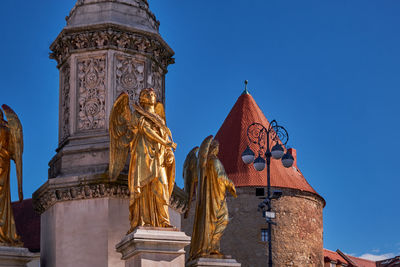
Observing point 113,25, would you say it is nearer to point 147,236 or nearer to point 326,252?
point 147,236

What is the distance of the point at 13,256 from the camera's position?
45.3ft

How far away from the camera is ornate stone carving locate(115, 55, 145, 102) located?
601 inches

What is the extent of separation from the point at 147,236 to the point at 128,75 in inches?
140

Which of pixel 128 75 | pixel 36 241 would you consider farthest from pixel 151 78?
pixel 36 241

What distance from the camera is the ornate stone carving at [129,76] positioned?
15.3 meters

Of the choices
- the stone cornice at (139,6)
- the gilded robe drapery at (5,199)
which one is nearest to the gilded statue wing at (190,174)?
the stone cornice at (139,6)

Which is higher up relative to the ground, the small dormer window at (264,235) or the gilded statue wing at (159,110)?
the small dormer window at (264,235)

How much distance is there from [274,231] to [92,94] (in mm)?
27087

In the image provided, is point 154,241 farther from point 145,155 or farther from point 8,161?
point 8,161

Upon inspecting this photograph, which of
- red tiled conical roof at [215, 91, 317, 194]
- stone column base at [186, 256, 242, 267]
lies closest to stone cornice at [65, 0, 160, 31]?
stone column base at [186, 256, 242, 267]

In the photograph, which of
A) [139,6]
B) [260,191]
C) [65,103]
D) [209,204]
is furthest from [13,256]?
[260,191]

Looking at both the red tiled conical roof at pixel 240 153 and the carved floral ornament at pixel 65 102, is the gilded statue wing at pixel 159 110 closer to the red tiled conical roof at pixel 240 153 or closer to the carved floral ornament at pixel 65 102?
the carved floral ornament at pixel 65 102

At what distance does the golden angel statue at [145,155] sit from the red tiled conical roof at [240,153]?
27.1 meters

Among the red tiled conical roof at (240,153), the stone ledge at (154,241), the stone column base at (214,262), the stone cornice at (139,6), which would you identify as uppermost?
the red tiled conical roof at (240,153)
